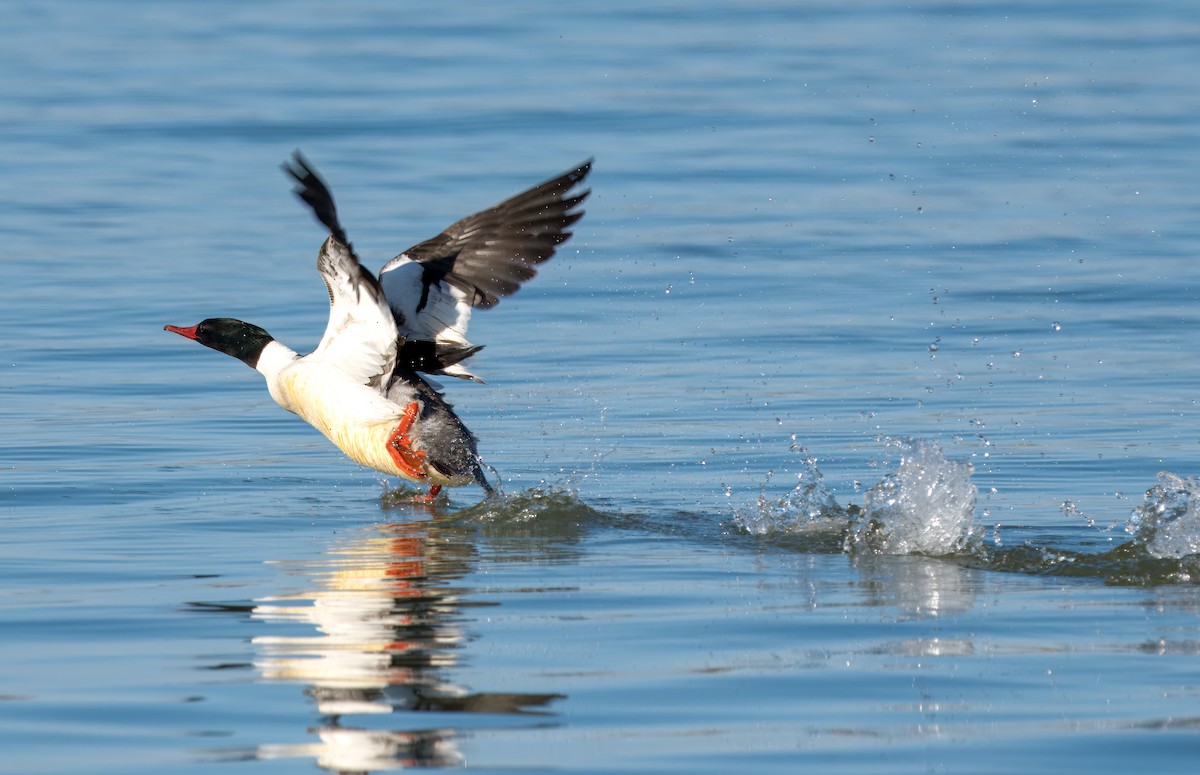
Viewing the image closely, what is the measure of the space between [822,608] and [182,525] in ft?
9.99

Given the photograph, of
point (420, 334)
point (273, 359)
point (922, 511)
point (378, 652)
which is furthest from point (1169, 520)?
point (273, 359)

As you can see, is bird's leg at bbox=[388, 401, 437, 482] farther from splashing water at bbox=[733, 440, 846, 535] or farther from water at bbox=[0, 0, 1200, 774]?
splashing water at bbox=[733, 440, 846, 535]

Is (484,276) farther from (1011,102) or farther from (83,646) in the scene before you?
(1011,102)

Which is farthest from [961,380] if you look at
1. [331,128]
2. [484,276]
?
[331,128]

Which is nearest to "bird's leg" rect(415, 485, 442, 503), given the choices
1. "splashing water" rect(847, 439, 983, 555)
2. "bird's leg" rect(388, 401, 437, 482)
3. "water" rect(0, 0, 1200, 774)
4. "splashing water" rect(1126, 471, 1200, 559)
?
"bird's leg" rect(388, 401, 437, 482)

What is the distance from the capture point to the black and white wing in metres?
9.09

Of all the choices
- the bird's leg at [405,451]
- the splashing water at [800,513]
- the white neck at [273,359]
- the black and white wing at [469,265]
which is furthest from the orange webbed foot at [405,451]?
the splashing water at [800,513]

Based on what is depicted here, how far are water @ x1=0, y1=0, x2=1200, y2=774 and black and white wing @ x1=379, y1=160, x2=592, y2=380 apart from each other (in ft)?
2.59

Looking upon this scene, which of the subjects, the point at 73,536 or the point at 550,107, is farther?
the point at 550,107

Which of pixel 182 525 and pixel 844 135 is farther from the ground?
pixel 844 135

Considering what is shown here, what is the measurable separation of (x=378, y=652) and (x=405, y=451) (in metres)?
3.12

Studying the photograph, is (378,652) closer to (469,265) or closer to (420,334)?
(469,265)

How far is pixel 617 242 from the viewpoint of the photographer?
1620cm

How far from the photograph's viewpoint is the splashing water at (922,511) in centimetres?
757
